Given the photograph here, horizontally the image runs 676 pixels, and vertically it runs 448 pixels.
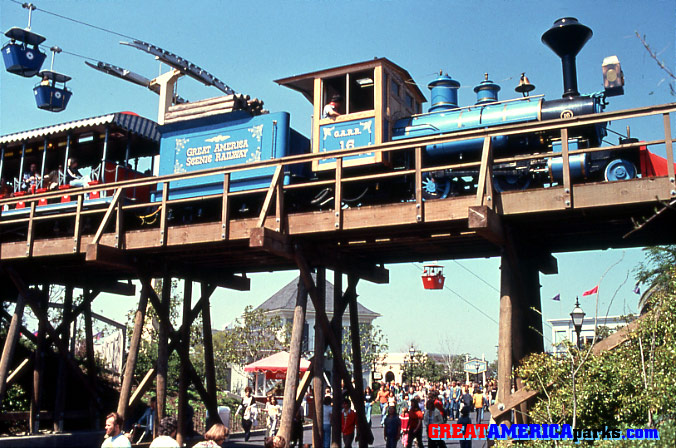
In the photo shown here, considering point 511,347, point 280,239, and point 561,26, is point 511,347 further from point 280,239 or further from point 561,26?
point 561,26

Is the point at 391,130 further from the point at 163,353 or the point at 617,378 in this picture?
the point at 617,378

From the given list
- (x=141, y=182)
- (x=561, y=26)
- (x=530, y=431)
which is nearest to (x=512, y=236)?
(x=530, y=431)

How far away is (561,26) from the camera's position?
13.2m

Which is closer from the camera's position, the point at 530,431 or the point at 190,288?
the point at 530,431

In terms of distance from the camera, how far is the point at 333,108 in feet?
43.3

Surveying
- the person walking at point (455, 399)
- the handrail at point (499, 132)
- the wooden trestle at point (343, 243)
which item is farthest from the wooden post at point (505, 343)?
the person walking at point (455, 399)

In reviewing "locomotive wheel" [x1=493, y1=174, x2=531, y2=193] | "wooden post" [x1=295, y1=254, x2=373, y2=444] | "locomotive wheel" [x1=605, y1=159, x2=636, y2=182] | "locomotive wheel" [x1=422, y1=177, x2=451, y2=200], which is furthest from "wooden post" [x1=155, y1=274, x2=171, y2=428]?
"locomotive wheel" [x1=605, y1=159, x2=636, y2=182]

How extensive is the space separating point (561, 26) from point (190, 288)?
919 cm

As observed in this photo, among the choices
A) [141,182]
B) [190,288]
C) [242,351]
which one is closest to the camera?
[141,182]

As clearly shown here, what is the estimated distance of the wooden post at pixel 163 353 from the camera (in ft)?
40.8

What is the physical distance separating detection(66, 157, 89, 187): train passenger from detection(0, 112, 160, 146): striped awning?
761 millimetres

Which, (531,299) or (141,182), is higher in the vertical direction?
(141,182)

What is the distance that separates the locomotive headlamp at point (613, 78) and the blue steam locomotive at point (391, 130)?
0.06 ft

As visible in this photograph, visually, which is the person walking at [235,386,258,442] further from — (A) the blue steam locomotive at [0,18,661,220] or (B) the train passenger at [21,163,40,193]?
(B) the train passenger at [21,163,40,193]
